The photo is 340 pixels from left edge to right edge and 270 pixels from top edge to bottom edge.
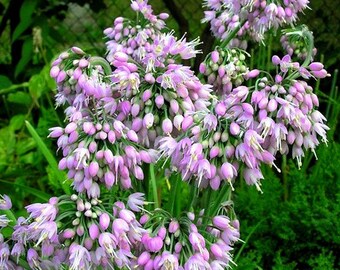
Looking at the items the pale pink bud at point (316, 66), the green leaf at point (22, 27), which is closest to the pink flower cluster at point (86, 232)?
the pale pink bud at point (316, 66)

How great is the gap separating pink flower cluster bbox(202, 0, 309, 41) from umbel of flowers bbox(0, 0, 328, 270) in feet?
1.05

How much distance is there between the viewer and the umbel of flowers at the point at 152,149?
1434 mm

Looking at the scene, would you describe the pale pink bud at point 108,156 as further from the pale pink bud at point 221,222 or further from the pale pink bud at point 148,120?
the pale pink bud at point 221,222

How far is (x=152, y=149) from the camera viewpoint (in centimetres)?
162

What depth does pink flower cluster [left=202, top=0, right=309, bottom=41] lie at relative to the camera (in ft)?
6.68

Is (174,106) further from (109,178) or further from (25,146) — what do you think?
(25,146)

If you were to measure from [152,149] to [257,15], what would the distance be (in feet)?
2.29

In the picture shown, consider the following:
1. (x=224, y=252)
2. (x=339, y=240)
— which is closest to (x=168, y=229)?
(x=224, y=252)

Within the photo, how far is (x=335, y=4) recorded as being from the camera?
5.41 meters

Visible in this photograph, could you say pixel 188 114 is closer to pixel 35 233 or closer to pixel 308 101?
pixel 308 101

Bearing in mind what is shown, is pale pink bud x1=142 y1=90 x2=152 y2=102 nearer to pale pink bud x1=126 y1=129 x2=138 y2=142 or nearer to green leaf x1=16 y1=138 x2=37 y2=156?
pale pink bud x1=126 y1=129 x2=138 y2=142

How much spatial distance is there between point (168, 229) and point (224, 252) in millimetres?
149

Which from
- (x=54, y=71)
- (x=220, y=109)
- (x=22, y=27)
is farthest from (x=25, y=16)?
(x=220, y=109)

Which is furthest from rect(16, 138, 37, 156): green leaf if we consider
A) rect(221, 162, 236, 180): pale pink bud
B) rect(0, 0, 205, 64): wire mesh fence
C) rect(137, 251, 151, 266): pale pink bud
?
rect(221, 162, 236, 180): pale pink bud
